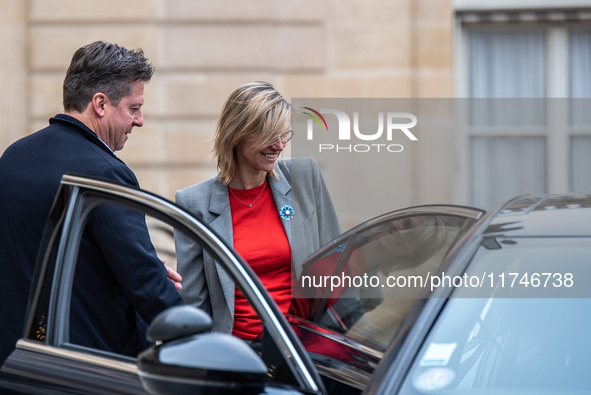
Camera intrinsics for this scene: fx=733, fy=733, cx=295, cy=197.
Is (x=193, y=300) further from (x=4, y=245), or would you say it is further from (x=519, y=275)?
(x=519, y=275)

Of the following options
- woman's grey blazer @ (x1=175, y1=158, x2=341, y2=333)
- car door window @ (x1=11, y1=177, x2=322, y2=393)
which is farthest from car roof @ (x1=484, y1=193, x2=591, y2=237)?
woman's grey blazer @ (x1=175, y1=158, x2=341, y2=333)

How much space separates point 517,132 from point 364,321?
5.02 m

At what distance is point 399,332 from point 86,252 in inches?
35.4

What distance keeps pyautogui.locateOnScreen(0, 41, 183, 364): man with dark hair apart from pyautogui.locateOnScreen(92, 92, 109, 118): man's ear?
168 millimetres

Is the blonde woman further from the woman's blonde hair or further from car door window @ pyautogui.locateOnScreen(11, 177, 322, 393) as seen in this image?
car door window @ pyautogui.locateOnScreen(11, 177, 322, 393)

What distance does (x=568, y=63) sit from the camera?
6945 millimetres

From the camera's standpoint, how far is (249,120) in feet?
9.18

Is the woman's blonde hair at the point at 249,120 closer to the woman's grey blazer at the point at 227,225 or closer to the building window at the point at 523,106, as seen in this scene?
the woman's grey blazer at the point at 227,225

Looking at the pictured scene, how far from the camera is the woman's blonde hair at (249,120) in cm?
280

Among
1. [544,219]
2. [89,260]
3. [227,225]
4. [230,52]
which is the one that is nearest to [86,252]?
[89,260]

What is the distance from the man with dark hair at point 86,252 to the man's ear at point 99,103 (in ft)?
0.55

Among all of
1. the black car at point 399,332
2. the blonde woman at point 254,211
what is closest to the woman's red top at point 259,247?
the blonde woman at point 254,211

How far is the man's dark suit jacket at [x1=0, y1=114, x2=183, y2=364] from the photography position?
2.03 m

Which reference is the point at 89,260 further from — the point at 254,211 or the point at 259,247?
the point at 254,211
